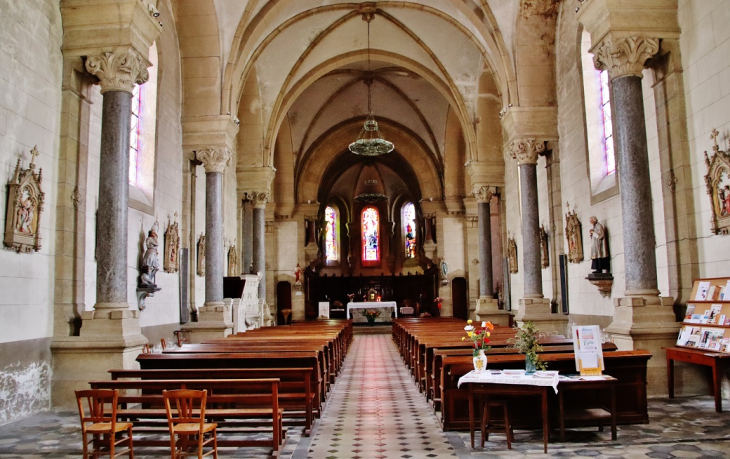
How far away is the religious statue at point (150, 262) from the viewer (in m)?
12.0

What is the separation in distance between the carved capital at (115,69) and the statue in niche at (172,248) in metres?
→ 5.08

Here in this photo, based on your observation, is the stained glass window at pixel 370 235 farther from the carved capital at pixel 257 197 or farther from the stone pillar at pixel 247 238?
the carved capital at pixel 257 197

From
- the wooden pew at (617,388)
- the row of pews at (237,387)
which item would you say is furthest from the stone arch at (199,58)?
the wooden pew at (617,388)

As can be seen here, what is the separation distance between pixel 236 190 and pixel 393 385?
11726 mm

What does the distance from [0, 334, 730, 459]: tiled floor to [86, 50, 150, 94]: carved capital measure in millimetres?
4799

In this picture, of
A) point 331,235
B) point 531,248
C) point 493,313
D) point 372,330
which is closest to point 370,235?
point 331,235

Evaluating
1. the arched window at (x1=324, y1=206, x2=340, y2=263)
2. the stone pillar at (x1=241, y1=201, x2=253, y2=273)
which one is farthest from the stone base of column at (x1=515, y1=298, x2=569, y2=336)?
the arched window at (x1=324, y1=206, x2=340, y2=263)

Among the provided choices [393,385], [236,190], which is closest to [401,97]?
[236,190]

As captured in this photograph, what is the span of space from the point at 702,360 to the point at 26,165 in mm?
9192

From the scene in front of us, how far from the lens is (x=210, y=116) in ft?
49.6

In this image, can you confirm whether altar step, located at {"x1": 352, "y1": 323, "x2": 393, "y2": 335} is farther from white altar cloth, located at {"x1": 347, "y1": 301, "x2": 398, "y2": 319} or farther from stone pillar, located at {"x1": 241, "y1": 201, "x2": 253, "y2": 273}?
stone pillar, located at {"x1": 241, "y1": 201, "x2": 253, "y2": 273}

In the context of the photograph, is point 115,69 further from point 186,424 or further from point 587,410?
point 587,410

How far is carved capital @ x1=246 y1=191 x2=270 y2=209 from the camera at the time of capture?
20.9 meters

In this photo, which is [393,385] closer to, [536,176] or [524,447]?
[524,447]
